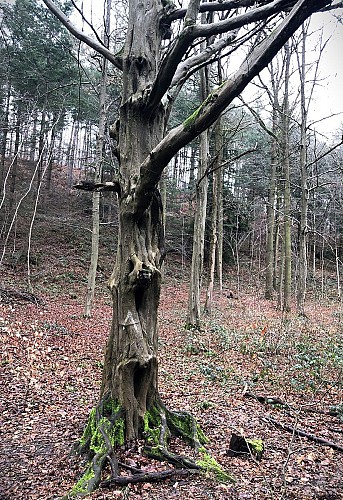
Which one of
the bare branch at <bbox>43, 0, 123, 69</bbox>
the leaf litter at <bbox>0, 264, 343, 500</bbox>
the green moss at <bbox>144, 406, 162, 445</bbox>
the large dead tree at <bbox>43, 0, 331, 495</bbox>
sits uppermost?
the bare branch at <bbox>43, 0, 123, 69</bbox>

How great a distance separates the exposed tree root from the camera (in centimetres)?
363

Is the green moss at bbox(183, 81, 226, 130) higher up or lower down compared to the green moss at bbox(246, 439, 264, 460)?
higher up

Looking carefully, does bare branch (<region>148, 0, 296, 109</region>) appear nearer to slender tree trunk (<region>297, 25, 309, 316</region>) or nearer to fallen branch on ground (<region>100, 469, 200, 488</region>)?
fallen branch on ground (<region>100, 469, 200, 488</region>)

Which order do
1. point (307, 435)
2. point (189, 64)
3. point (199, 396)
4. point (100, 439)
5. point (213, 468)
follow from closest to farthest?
point (213, 468) → point (100, 439) → point (189, 64) → point (307, 435) → point (199, 396)

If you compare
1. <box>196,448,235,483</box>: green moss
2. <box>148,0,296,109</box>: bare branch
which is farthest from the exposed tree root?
<box>148,0,296,109</box>: bare branch

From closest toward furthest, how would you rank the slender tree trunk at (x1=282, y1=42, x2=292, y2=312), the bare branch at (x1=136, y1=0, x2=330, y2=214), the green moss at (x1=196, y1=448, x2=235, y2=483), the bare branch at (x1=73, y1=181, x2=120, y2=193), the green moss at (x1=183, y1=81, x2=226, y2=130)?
1. the bare branch at (x1=136, y1=0, x2=330, y2=214)
2. the green moss at (x1=183, y1=81, x2=226, y2=130)
3. the green moss at (x1=196, y1=448, x2=235, y2=483)
4. the bare branch at (x1=73, y1=181, x2=120, y2=193)
5. the slender tree trunk at (x1=282, y1=42, x2=292, y2=312)

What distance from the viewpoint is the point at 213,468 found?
3.88m

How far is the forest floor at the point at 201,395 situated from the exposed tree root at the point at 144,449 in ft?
0.34

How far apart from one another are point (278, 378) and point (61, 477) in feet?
16.2

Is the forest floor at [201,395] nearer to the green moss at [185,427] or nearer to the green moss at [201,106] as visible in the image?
the green moss at [185,427]

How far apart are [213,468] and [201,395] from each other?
2.86m

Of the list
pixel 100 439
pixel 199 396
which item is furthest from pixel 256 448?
pixel 199 396

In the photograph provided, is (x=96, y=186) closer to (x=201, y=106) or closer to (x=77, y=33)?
(x=201, y=106)

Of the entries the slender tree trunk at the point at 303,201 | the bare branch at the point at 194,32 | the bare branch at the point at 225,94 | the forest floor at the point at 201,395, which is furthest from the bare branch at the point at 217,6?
the slender tree trunk at the point at 303,201
